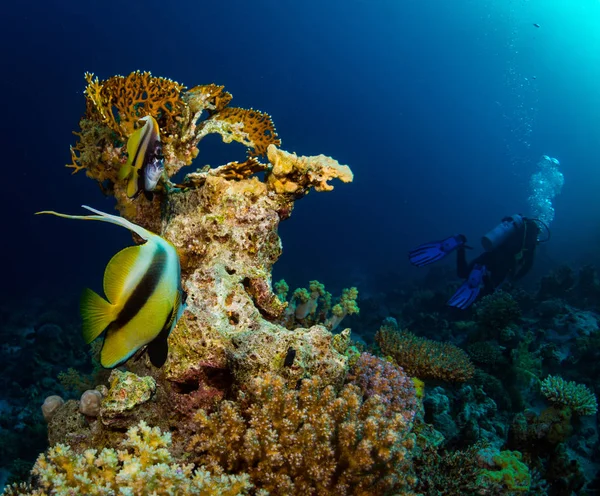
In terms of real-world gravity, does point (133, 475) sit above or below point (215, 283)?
below

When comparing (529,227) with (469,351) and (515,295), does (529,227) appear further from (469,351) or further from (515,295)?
(469,351)

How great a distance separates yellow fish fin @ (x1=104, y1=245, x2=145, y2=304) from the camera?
1.06 meters

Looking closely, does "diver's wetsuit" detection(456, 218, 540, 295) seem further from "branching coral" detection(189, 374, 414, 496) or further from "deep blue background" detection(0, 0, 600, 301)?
"deep blue background" detection(0, 0, 600, 301)

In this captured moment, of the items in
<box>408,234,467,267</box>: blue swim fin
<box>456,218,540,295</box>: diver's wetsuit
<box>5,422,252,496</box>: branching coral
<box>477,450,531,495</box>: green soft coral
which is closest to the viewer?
<box>5,422,252,496</box>: branching coral

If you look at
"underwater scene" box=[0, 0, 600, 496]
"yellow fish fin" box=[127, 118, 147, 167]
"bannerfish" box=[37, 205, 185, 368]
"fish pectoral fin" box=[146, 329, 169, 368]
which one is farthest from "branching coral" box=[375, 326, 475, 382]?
"bannerfish" box=[37, 205, 185, 368]

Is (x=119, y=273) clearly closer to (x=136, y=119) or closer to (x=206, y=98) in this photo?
(x=136, y=119)

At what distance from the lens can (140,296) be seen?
3.55ft

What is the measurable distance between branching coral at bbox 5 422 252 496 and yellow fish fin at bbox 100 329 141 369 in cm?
105

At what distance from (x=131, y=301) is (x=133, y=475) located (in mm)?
1290

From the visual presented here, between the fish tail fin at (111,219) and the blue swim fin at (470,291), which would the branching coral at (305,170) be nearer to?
the fish tail fin at (111,219)

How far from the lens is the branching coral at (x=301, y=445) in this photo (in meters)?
2.17

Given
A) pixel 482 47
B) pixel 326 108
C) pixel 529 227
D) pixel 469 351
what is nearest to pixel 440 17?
pixel 482 47

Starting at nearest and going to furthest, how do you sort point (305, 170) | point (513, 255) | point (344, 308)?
point (305, 170)
point (344, 308)
point (513, 255)

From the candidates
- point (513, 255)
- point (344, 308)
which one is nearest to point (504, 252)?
point (513, 255)
